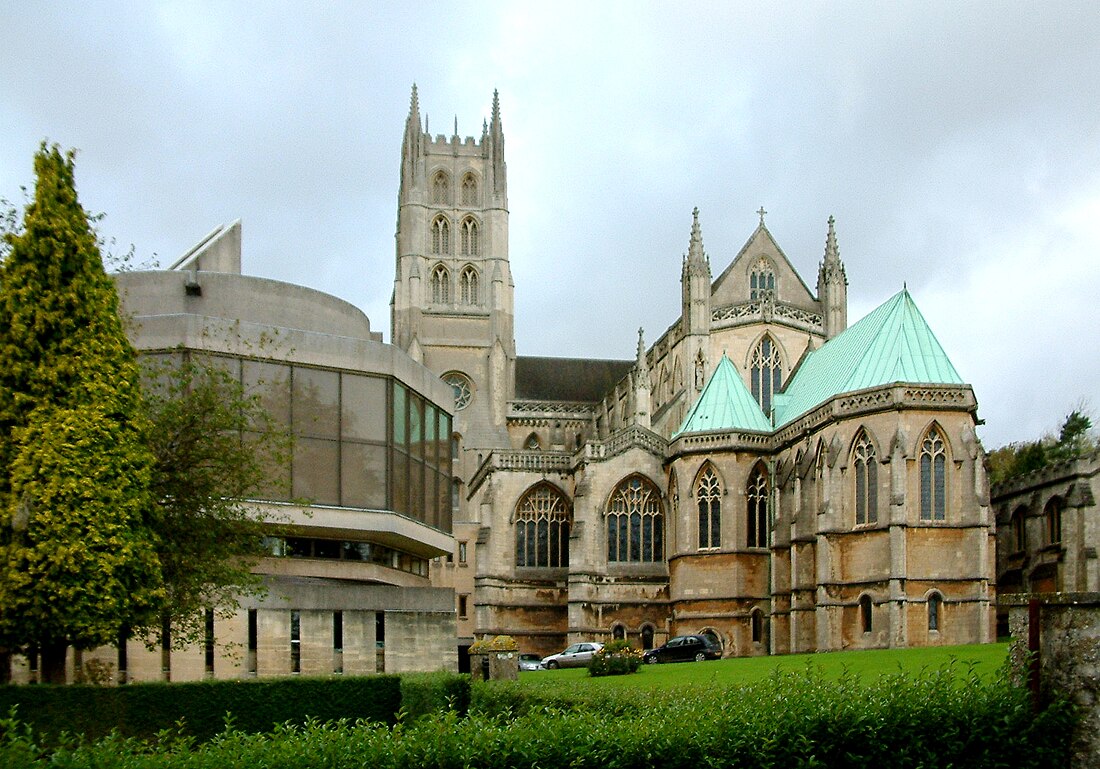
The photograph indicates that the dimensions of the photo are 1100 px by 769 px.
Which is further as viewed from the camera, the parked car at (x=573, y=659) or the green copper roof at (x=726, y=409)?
the green copper roof at (x=726, y=409)

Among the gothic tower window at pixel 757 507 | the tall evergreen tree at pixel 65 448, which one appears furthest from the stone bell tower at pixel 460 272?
the tall evergreen tree at pixel 65 448

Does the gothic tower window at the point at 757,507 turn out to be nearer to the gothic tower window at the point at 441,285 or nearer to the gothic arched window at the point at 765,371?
the gothic arched window at the point at 765,371

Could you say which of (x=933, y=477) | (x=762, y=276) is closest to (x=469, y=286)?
(x=762, y=276)

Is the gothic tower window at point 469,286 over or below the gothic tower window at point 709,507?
over

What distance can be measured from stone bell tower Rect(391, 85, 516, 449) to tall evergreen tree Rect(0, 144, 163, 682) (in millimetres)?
60667

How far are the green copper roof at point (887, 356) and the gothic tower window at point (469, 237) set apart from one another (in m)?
38.0

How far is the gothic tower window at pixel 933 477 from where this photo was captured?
4772 centimetres

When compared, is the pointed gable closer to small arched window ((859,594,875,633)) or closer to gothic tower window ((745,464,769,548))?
gothic tower window ((745,464,769,548))

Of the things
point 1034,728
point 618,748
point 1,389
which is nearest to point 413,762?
point 618,748

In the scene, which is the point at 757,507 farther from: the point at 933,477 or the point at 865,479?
the point at 933,477

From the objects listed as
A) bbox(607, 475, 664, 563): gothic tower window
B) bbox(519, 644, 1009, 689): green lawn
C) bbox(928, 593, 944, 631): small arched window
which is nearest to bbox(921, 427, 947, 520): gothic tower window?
bbox(928, 593, 944, 631): small arched window

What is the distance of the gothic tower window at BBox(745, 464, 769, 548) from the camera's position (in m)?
57.9

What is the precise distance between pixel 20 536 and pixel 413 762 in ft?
36.3

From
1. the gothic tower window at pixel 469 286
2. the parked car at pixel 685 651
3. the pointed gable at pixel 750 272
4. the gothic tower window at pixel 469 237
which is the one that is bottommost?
the parked car at pixel 685 651
